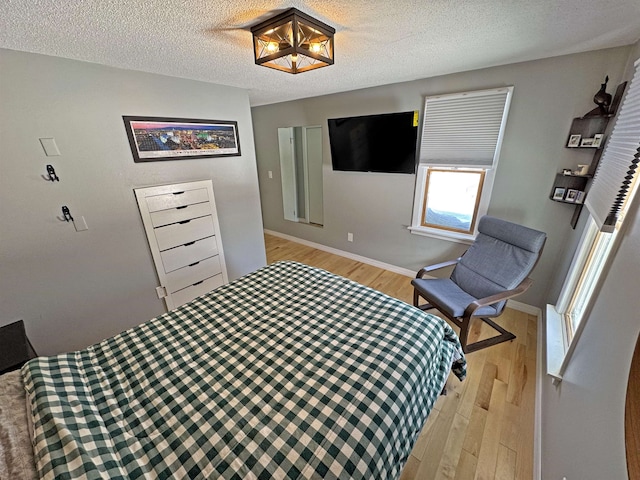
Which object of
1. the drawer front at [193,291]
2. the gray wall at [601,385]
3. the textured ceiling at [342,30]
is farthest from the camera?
the drawer front at [193,291]

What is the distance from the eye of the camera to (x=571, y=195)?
1993 millimetres

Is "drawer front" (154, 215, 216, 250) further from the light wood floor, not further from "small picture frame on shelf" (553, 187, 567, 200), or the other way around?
"small picture frame on shelf" (553, 187, 567, 200)

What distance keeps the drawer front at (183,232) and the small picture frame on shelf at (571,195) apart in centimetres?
320

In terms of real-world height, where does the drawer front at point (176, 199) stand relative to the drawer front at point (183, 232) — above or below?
above

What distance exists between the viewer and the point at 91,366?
1.17 m

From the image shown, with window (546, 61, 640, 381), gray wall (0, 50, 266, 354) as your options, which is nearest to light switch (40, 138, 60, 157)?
gray wall (0, 50, 266, 354)

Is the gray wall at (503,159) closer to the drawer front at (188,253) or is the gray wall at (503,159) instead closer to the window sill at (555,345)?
the window sill at (555,345)

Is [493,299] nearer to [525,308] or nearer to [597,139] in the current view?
[525,308]

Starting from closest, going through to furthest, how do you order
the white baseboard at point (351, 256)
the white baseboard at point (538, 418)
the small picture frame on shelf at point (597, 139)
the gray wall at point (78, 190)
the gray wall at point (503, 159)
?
the white baseboard at point (538, 418), the gray wall at point (78, 190), the small picture frame on shelf at point (597, 139), the gray wall at point (503, 159), the white baseboard at point (351, 256)

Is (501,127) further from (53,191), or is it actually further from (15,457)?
(53,191)

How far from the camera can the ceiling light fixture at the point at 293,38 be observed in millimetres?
1174

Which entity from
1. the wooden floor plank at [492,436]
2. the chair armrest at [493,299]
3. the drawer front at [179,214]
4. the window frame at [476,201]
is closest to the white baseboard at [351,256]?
the window frame at [476,201]

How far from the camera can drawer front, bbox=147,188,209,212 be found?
2162mm

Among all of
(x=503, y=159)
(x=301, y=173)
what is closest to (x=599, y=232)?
(x=503, y=159)
